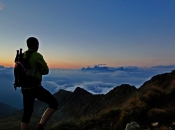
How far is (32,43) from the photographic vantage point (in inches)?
231

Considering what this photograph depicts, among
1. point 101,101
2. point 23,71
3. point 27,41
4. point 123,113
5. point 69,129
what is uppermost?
point 27,41

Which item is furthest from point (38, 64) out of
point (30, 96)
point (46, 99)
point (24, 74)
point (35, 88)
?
point (46, 99)

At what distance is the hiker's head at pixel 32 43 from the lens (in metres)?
5.86

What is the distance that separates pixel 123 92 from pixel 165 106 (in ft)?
356

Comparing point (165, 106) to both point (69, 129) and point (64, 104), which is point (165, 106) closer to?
point (69, 129)

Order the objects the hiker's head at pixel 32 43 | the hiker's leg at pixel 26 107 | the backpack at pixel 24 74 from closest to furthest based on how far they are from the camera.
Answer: the backpack at pixel 24 74, the hiker's leg at pixel 26 107, the hiker's head at pixel 32 43

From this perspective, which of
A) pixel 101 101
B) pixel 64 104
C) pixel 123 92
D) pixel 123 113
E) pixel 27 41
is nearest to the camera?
pixel 27 41

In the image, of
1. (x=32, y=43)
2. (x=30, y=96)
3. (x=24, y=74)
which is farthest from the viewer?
(x=32, y=43)

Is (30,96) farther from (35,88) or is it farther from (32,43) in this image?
(32,43)

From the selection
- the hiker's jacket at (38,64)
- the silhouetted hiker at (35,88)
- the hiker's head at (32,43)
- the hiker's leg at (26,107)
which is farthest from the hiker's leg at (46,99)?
the hiker's head at (32,43)

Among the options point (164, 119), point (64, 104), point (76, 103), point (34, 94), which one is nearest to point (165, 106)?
point (164, 119)

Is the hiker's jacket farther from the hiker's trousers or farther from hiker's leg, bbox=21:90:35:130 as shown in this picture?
hiker's leg, bbox=21:90:35:130

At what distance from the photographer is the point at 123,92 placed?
117000mm

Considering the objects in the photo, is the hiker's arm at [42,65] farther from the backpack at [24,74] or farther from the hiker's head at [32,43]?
the hiker's head at [32,43]
